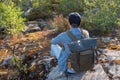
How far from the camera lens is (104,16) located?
900 centimetres

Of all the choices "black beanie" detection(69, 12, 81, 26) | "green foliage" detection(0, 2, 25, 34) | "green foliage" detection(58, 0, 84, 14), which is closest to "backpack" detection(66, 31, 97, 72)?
"black beanie" detection(69, 12, 81, 26)

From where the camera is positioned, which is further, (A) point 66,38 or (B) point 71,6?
(B) point 71,6

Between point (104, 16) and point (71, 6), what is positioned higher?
point (104, 16)

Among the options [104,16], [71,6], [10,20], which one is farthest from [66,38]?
[71,6]

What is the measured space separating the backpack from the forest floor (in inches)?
50.7

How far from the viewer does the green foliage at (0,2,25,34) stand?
968cm

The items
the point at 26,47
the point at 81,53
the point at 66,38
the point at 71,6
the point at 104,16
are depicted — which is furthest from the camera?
the point at 71,6

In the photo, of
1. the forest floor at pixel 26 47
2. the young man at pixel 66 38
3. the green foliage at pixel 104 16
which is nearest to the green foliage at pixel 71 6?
the green foliage at pixel 104 16

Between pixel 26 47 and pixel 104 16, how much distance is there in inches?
104

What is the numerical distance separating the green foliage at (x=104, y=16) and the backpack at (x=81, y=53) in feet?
10.2

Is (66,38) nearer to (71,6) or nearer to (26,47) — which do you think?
(26,47)

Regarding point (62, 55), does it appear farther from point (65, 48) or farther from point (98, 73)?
point (98, 73)

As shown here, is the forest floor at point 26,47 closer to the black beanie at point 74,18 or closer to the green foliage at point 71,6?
the black beanie at point 74,18

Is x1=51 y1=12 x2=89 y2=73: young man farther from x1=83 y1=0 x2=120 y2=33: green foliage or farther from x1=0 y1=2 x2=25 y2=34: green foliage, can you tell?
x1=0 y1=2 x2=25 y2=34: green foliage
